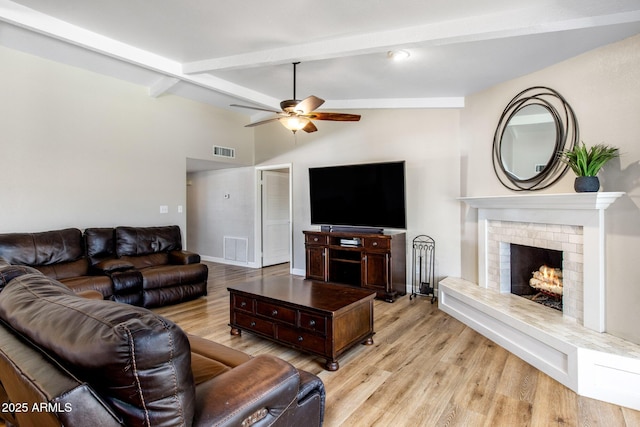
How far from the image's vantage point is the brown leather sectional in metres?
3.59

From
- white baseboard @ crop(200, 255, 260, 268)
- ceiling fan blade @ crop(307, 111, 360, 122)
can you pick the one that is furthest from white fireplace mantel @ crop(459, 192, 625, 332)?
white baseboard @ crop(200, 255, 260, 268)

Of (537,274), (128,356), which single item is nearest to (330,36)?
(128,356)

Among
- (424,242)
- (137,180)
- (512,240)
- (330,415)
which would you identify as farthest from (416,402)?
(137,180)

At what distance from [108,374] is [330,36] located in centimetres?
295

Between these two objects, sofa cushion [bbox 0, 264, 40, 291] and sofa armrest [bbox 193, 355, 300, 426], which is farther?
sofa cushion [bbox 0, 264, 40, 291]

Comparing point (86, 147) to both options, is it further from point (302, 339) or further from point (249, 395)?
point (249, 395)

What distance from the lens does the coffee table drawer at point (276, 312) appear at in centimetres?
281

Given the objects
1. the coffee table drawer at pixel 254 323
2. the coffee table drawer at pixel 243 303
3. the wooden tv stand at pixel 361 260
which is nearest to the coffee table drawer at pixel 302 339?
the coffee table drawer at pixel 254 323

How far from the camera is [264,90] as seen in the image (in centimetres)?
453

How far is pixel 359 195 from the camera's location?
4898 millimetres

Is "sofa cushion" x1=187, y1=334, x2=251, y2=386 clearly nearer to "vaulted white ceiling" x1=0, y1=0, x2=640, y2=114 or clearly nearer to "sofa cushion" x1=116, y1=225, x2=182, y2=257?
"vaulted white ceiling" x1=0, y1=0, x2=640, y2=114

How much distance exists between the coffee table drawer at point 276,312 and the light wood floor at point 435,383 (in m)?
0.31

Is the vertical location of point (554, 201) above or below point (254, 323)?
above

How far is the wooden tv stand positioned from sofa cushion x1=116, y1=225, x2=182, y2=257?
2.02m
